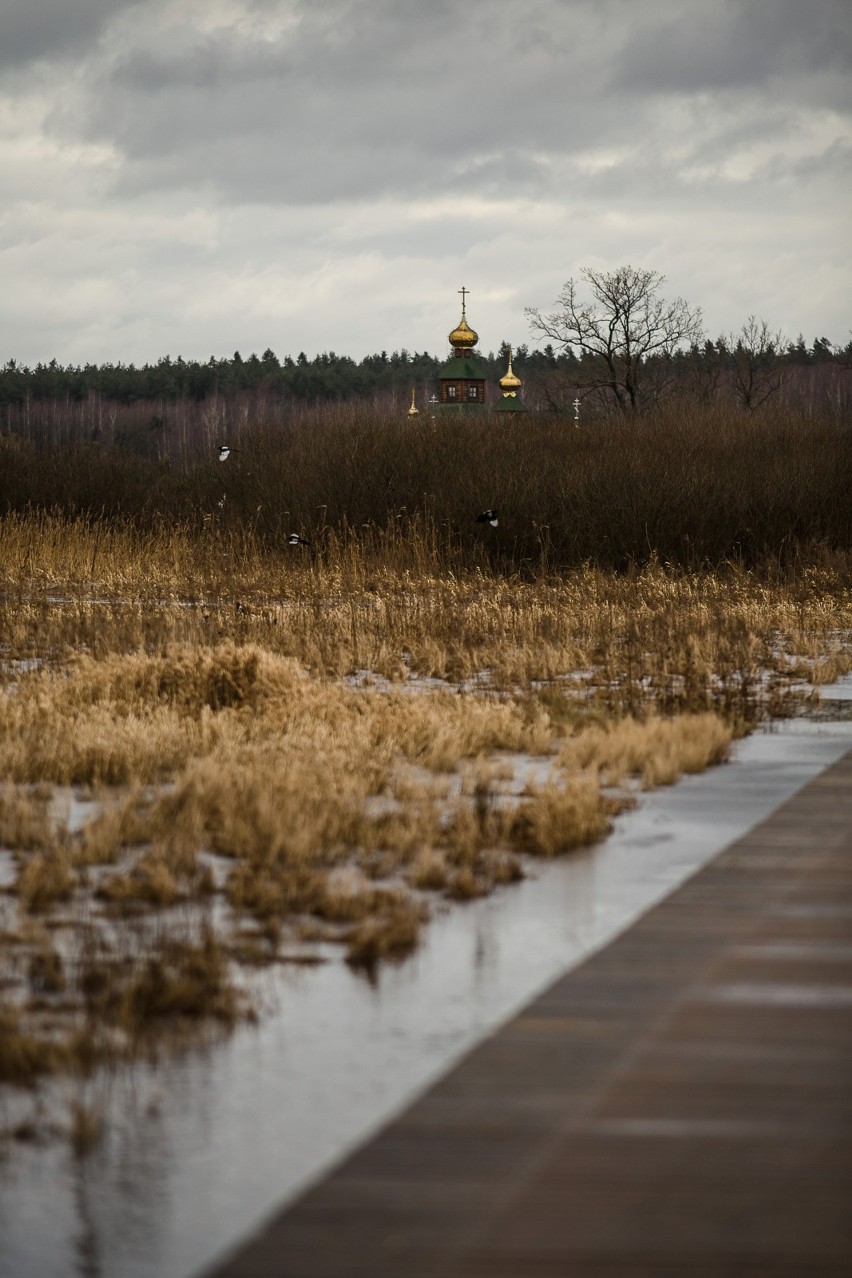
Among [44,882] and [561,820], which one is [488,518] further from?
[44,882]

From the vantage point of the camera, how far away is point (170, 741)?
28.8 ft

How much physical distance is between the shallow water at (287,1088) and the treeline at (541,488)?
16.8 metres

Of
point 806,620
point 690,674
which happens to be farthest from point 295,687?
point 806,620

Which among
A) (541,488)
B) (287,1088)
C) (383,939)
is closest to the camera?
(287,1088)

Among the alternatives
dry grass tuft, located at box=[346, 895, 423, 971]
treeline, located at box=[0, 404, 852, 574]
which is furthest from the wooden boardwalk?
treeline, located at box=[0, 404, 852, 574]

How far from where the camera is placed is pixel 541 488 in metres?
25.5

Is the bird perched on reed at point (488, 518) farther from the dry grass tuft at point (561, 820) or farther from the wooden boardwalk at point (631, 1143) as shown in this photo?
the wooden boardwalk at point (631, 1143)

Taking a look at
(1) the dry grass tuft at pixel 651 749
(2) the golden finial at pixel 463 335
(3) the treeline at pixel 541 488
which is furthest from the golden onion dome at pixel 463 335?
(1) the dry grass tuft at pixel 651 749

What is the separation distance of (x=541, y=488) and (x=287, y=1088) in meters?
22.0

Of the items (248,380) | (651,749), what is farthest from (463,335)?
(651,749)

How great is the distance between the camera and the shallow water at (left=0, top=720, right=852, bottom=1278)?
3051 millimetres

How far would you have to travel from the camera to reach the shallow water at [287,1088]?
10.0 ft

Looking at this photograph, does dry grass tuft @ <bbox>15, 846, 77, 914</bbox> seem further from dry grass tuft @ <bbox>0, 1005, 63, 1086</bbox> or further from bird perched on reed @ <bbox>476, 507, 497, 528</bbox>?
bird perched on reed @ <bbox>476, 507, 497, 528</bbox>

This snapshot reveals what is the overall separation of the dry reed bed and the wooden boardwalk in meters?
A: 0.91
